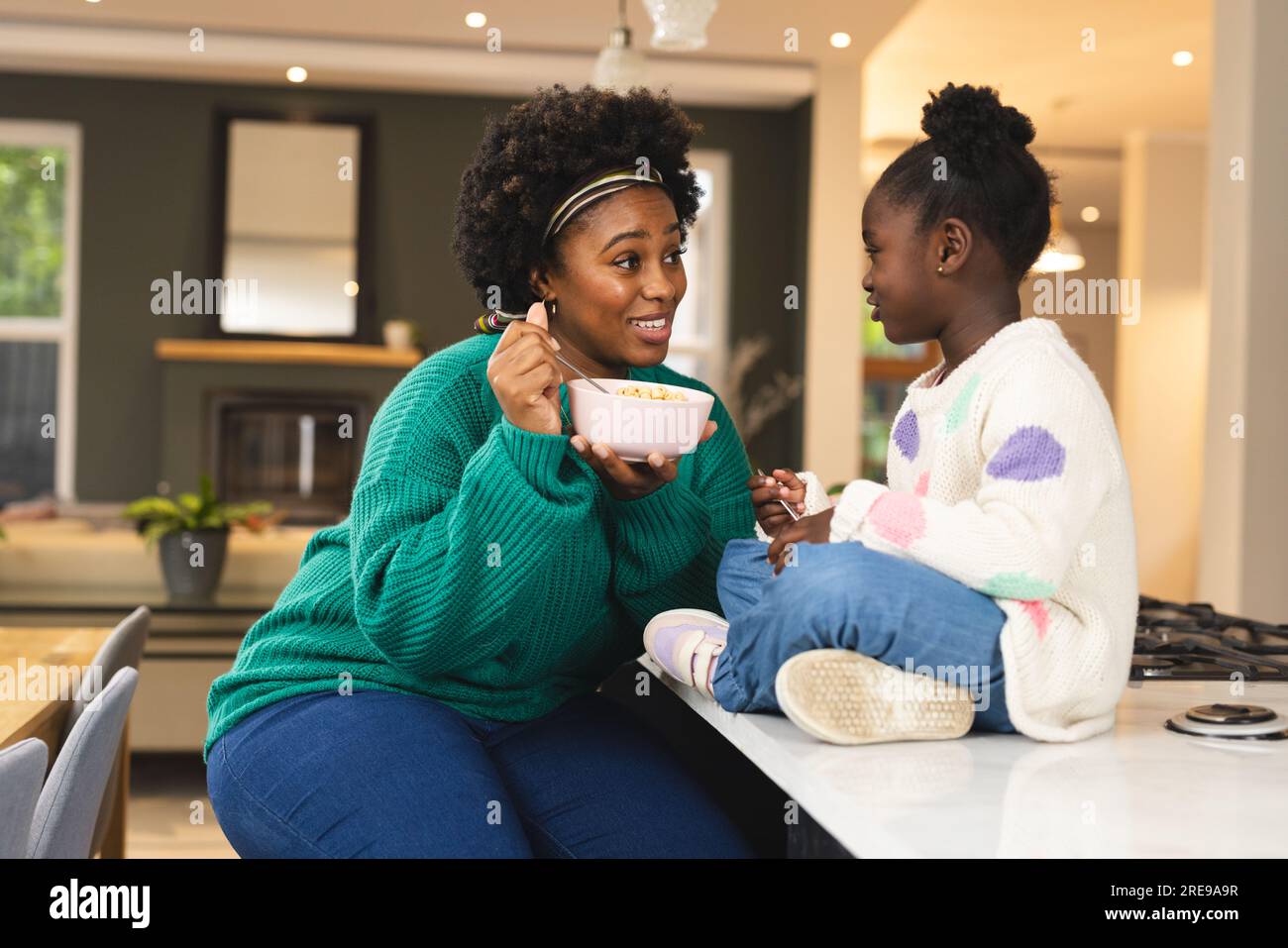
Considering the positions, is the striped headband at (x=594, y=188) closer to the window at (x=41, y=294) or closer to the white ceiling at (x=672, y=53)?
the white ceiling at (x=672, y=53)

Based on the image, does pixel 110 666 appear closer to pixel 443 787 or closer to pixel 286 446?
pixel 443 787

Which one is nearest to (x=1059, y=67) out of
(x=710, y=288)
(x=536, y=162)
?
(x=710, y=288)

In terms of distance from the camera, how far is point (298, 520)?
6.69 metres

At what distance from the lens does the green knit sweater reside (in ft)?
3.78

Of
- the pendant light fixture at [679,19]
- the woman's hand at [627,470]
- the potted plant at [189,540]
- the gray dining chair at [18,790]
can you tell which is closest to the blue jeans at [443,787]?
the gray dining chair at [18,790]

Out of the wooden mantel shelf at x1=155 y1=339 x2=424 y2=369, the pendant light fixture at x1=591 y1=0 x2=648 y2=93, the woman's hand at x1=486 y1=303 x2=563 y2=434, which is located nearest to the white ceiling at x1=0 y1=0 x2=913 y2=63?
the pendant light fixture at x1=591 y1=0 x2=648 y2=93

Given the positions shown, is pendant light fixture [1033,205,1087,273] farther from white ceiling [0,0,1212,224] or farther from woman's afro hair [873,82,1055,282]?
white ceiling [0,0,1212,224]

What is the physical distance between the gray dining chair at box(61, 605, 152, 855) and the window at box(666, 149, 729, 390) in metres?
5.50

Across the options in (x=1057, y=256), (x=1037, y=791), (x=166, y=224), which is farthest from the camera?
(x=166, y=224)

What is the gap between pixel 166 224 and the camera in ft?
23.3

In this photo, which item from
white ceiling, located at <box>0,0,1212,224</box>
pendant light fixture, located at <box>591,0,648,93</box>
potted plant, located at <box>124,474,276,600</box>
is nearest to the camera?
potted plant, located at <box>124,474,276,600</box>

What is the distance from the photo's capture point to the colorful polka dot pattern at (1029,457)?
95 cm

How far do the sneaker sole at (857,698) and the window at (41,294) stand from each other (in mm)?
7004

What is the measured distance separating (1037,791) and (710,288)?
6.87 m
